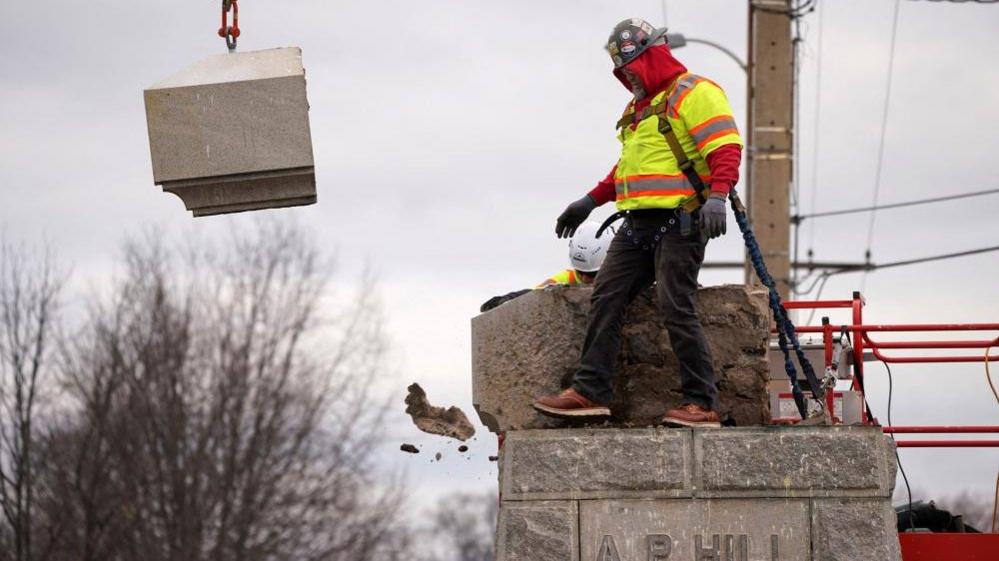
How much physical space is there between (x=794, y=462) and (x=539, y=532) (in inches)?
50.9

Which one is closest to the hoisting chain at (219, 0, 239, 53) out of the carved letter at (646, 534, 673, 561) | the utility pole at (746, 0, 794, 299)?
the carved letter at (646, 534, 673, 561)

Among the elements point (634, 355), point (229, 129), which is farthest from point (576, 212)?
point (229, 129)

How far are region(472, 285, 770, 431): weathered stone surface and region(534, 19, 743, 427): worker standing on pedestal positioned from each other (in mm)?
275

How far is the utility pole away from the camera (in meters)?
21.3

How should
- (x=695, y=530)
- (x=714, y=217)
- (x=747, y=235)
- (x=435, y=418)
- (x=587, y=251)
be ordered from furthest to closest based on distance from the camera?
1. (x=587, y=251)
2. (x=435, y=418)
3. (x=747, y=235)
4. (x=695, y=530)
5. (x=714, y=217)

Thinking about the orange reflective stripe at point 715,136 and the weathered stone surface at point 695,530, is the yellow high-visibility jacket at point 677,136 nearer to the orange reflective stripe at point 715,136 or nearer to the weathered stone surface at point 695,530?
the orange reflective stripe at point 715,136

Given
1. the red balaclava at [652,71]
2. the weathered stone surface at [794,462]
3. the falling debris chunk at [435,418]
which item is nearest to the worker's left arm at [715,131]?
the red balaclava at [652,71]

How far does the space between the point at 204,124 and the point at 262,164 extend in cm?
38

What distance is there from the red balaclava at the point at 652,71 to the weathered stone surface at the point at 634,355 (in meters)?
1.07

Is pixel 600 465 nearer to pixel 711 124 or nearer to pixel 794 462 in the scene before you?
pixel 794 462

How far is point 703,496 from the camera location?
33.2ft

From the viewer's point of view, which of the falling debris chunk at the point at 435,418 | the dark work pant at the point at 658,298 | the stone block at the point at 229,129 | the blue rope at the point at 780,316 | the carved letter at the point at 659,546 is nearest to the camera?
the carved letter at the point at 659,546

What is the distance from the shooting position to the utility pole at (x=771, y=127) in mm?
21344

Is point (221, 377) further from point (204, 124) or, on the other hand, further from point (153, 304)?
point (204, 124)
